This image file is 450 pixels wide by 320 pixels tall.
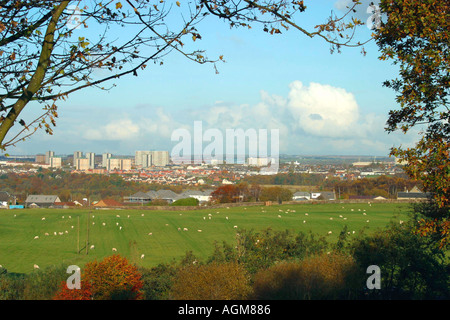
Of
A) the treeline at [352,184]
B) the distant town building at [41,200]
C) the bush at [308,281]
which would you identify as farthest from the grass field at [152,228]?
the distant town building at [41,200]

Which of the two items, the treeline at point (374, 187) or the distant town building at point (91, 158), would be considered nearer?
the treeline at point (374, 187)

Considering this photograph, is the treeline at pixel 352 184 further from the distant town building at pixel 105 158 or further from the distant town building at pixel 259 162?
the distant town building at pixel 105 158

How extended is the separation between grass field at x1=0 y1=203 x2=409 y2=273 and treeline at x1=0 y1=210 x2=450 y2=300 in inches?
487

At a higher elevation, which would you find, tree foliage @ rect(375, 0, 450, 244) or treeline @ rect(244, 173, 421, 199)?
tree foliage @ rect(375, 0, 450, 244)

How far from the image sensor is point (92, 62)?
4.36 metres

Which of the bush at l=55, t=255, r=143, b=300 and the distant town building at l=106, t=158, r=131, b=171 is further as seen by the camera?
the distant town building at l=106, t=158, r=131, b=171

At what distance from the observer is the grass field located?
29.8 metres

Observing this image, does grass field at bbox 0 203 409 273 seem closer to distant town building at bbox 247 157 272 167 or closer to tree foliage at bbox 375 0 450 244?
tree foliage at bbox 375 0 450 244

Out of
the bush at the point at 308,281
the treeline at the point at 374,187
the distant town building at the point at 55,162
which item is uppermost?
the distant town building at the point at 55,162

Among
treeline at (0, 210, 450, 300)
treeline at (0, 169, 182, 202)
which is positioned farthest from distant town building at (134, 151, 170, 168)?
treeline at (0, 210, 450, 300)

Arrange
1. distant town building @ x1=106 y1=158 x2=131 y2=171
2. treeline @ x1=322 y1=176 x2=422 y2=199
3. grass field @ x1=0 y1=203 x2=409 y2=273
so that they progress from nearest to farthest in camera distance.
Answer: grass field @ x1=0 y1=203 x2=409 y2=273 → treeline @ x1=322 y1=176 x2=422 y2=199 → distant town building @ x1=106 y1=158 x2=131 y2=171

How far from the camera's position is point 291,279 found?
7.56 meters

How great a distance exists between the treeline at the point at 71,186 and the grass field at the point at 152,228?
36020 millimetres

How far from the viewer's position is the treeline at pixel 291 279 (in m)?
7.46
